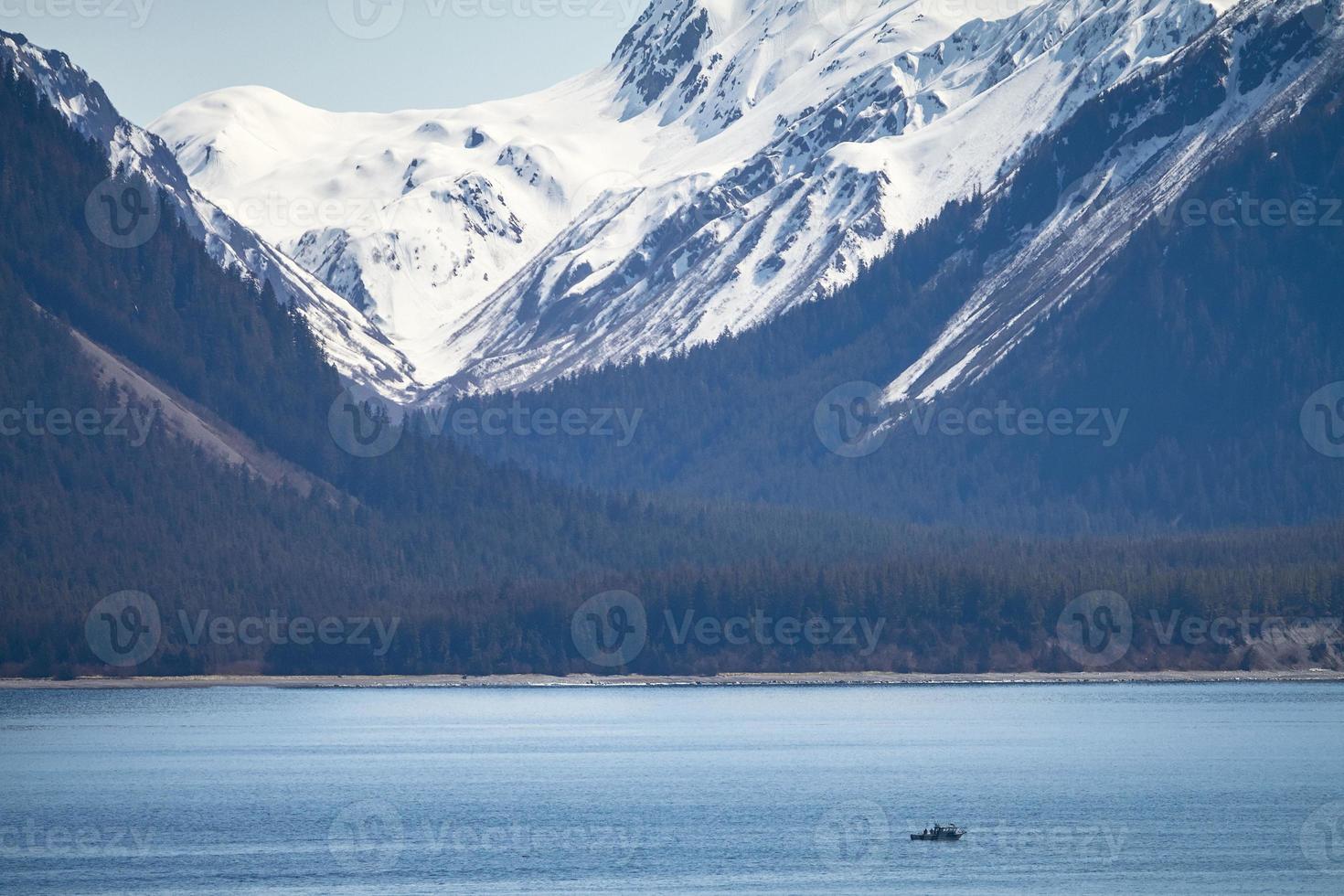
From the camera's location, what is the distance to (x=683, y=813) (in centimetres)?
14275

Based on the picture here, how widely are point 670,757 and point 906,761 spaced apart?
18514 millimetres

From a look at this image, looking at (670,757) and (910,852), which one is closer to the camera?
(910,852)

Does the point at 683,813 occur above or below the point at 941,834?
above

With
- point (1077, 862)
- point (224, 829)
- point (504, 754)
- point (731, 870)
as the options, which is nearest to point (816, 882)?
point (731, 870)

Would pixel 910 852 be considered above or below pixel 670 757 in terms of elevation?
below

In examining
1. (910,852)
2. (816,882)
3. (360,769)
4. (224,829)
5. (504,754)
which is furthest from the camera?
(504,754)

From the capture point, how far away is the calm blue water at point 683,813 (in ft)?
382

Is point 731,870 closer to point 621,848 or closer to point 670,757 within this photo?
point 621,848

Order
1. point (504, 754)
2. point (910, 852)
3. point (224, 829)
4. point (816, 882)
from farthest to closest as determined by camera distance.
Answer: point (504, 754), point (224, 829), point (910, 852), point (816, 882)

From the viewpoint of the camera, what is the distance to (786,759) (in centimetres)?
17488

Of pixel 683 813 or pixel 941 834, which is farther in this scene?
pixel 683 813

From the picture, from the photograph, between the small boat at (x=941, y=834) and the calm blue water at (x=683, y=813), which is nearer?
the calm blue water at (x=683, y=813)

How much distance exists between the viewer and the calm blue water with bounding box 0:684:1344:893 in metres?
116

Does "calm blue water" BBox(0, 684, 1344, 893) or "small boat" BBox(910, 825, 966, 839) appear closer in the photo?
"calm blue water" BBox(0, 684, 1344, 893)
